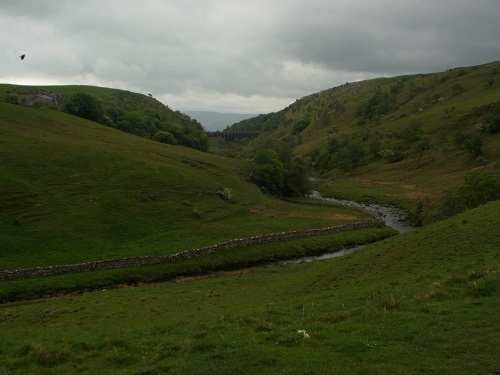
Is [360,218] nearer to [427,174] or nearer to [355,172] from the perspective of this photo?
[427,174]

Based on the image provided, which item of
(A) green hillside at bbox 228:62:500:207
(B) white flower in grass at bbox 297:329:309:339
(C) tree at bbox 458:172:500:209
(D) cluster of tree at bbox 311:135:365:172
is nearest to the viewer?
(B) white flower in grass at bbox 297:329:309:339

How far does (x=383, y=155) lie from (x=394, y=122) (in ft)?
175

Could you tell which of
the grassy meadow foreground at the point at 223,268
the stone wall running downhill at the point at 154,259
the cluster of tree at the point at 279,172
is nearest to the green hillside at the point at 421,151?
the grassy meadow foreground at the point at 223,268

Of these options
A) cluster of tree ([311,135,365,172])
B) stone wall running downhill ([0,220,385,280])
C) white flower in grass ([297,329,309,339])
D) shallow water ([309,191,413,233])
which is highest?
cluster of tree ([311,135,365,172])

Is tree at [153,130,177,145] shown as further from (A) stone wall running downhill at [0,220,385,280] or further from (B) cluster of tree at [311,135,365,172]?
(A) stone wall running downhill at [0,220,385,280]

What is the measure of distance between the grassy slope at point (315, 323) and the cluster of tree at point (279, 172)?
64.6m

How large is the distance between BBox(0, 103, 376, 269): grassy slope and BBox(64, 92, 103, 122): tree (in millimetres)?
29335

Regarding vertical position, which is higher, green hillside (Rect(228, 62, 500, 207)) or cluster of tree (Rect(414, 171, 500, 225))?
→ green hillside (Rect(228, 62, 500, 207))

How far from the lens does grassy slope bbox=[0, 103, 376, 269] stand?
1988 inches

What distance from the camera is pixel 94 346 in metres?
20.0

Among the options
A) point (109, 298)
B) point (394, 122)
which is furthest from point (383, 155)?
point (109, 298)

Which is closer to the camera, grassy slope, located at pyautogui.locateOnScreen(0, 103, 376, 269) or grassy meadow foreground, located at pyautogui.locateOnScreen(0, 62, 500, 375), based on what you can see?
grassy meadow foreground, located at pyautogui.locateOnScreen(0, 62, 500, 375)

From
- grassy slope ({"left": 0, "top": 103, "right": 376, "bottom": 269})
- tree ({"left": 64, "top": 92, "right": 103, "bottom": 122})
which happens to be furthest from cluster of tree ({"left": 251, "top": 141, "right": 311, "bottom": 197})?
tree ({"left": 64, "top": 92, "right": 103, "bottom": 122})

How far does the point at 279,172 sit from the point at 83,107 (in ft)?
243
